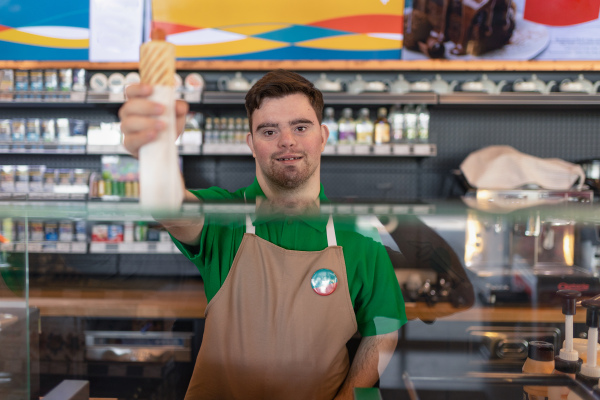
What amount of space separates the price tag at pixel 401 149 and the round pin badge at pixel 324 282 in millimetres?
2126

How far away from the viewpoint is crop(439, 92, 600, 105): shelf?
2.94 meters

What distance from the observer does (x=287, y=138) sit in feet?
4.11

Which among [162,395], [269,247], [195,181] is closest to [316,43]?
[195,181]

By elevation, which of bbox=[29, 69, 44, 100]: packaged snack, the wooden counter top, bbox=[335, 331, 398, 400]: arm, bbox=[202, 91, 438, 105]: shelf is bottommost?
bbox=[335, 331, 398, 400]: arm

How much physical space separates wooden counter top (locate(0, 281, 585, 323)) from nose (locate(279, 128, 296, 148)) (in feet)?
1.62

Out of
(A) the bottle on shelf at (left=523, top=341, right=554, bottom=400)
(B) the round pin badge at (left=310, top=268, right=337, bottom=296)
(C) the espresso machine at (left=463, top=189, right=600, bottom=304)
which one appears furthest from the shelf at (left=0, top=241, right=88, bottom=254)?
(A) the bottle on shelf at (left=523, top=341, right=554, bottom=400)

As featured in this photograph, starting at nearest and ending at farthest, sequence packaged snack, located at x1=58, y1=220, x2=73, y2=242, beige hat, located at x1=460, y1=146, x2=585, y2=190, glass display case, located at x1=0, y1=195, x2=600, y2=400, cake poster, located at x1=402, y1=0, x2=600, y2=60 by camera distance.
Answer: packaged snack, located at x1=58, y1=220, x2=73, y2=242 → glass display case, located at x1=0, y1=195, x2=600, y2=400 → beige hat, located at x1=460, y1=146, x2=585, y2=190 → cake poster, located at x1=402, y1=0, x2=600, y2=60

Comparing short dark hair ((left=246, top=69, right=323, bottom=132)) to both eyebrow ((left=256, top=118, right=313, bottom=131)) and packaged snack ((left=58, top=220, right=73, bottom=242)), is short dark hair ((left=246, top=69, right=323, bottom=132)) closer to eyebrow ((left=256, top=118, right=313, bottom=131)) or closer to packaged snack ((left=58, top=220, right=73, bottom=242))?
eyebrow ((left=256, top=118, right=313, bottom=131))

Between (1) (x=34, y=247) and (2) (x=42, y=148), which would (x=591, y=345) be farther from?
(2) (x=42, y=148)

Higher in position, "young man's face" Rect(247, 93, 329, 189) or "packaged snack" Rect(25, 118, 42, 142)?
"packaged snack" Rect(25, 118, 42, 142)

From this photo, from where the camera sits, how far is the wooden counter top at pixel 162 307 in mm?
840

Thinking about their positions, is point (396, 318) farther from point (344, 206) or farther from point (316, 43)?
point (316, 43)

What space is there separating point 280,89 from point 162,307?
Result: 692 mm

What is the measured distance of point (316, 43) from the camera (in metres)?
3.26
